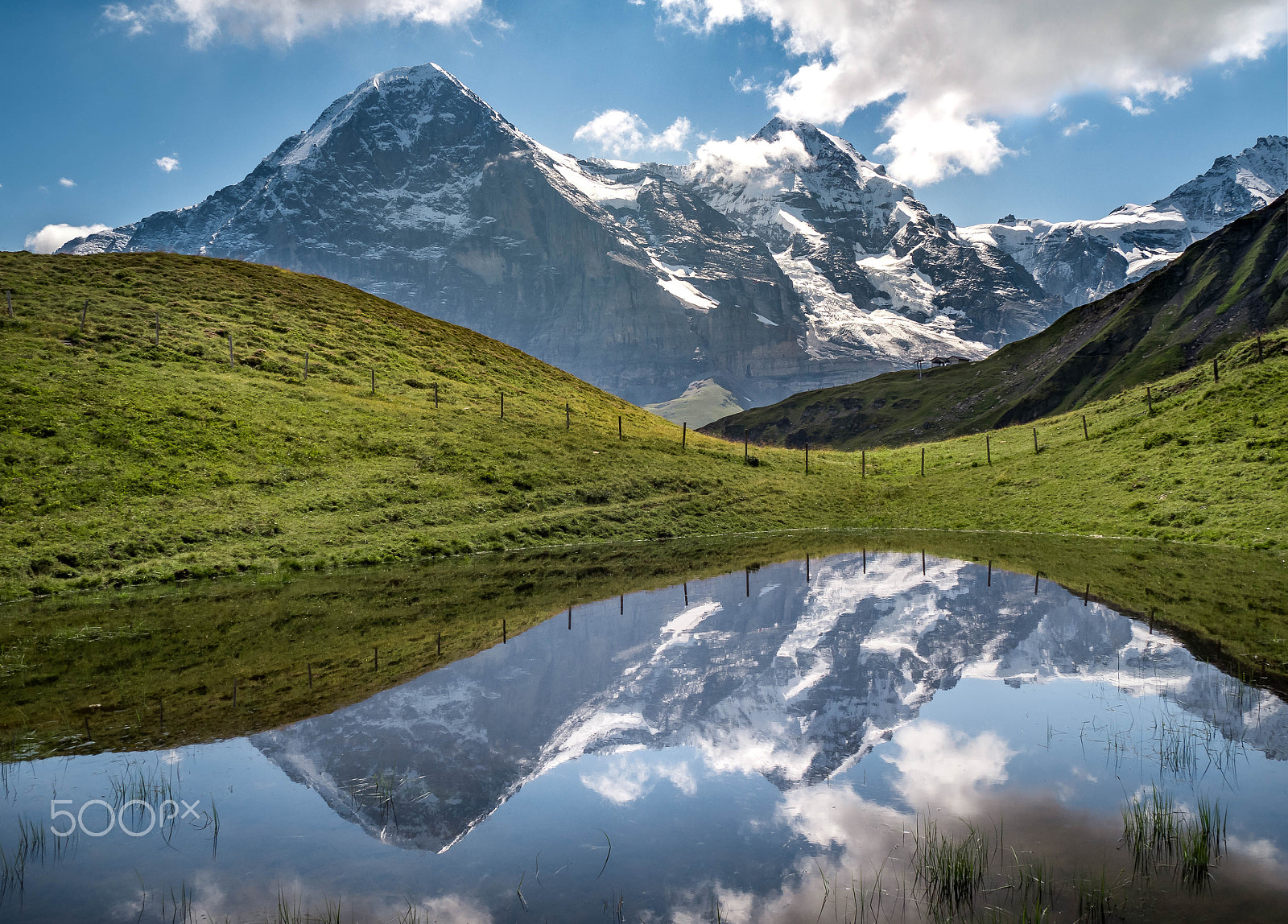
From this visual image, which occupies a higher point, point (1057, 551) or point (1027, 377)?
point (1027, 377)

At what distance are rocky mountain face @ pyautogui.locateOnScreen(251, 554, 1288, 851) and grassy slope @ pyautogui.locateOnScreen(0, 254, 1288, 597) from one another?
61.3ft

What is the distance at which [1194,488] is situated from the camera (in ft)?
122

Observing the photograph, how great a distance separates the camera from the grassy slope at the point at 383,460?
32.1 m

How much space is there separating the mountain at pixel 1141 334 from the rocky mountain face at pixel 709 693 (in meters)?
135

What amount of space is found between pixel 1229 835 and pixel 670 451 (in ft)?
165

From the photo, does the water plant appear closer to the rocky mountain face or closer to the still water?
the still water

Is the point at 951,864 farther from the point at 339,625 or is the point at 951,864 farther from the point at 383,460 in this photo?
the point at 383,460

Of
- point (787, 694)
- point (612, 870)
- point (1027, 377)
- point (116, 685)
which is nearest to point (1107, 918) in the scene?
point (612, 870)

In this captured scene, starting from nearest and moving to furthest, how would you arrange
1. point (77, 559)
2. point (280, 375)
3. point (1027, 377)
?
point (77, 559) < point (280, 375) < point (1027, 377)

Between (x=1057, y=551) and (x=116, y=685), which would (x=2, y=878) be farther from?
(x=1057, y=551)

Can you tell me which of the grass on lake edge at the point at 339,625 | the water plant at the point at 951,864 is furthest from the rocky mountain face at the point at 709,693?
the water plant at the point at 951,864

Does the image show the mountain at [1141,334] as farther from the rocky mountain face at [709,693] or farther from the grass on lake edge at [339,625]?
the rocky mountain face at [709,693]

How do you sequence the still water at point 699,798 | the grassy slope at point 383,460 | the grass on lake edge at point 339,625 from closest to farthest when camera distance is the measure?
the still water at point 699,798 < the grass on lake edge at point 339,625 < the grassy slope at point 383,460

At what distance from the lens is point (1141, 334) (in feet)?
503
